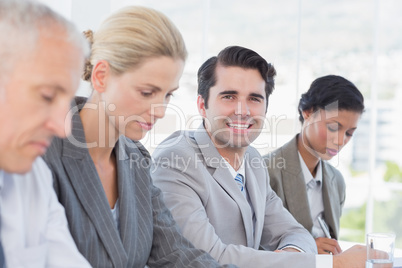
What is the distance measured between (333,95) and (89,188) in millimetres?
1831

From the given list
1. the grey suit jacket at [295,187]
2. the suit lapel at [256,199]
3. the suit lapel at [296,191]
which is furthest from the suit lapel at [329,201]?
the suit lapel at [256,199]

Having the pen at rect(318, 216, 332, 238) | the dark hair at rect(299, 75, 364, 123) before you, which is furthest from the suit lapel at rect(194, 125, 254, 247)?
the dark hair at rect(299, 75, 364, 123)

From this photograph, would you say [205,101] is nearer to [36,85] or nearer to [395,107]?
[36,85]

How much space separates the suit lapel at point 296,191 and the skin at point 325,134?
12 cm

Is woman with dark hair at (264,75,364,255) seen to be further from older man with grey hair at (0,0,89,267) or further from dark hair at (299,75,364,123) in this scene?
older man with grey hair at (0,0,89,267)

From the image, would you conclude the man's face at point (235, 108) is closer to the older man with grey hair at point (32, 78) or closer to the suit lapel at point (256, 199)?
the suit lapel at point (256, 199)

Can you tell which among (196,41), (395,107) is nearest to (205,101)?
(196,41)

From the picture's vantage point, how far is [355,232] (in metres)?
8.04

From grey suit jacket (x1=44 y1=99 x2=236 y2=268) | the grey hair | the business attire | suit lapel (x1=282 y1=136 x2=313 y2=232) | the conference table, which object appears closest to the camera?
the grey hair

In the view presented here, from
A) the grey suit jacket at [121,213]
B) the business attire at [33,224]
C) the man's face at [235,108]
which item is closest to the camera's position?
the business attire at [33,224]

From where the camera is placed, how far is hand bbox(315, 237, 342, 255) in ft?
8.55

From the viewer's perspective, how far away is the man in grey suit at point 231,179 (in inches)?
81.5

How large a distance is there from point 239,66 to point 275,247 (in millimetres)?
867

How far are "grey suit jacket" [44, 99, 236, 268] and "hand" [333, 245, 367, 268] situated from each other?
514mm
